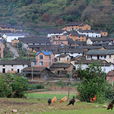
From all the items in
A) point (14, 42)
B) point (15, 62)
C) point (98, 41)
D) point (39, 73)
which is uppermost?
point (98, 41)

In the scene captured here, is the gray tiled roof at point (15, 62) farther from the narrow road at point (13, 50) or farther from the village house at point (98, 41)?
the village house at point (98, 41)

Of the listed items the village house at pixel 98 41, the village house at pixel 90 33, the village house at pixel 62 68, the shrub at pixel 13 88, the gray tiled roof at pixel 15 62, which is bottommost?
the shrub at pixel 13 88

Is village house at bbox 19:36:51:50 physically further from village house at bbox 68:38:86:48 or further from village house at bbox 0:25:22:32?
village house at bbox 0:25:22:32

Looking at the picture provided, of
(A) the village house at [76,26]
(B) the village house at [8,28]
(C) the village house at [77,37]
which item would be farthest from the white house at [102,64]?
(A) the village house at [76,26]

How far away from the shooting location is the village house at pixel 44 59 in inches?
2202

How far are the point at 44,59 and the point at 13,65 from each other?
4940 mm

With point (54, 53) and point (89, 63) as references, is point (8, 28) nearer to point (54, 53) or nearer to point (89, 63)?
point (54, 53)

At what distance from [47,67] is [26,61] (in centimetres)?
290

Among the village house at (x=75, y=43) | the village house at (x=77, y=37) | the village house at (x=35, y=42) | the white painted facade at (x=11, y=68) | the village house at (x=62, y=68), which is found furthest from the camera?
the village house at (x=77, y=37)

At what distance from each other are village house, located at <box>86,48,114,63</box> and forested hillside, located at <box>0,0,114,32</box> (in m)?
28.2

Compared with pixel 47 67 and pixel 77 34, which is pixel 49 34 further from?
pixel 47 67

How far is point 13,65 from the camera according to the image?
176 feet

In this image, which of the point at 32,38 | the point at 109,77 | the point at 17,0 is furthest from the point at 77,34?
the point at 17,0

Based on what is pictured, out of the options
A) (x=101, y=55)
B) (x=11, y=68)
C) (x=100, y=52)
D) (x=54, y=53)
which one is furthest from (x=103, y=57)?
(x=11, y=68)
